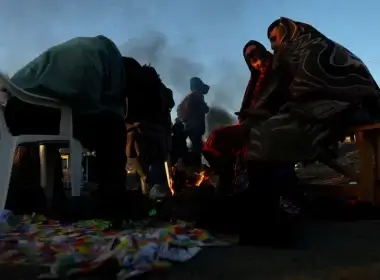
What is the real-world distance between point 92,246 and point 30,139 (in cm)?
116

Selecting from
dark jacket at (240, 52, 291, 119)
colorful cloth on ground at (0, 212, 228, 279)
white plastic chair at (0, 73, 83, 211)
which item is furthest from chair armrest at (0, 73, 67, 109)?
dark jacket at (240, 52, 291, 119)

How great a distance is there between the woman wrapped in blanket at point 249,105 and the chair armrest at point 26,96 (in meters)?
1.43

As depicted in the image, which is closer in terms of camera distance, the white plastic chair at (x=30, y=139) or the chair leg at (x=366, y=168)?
the white plastic chair at (x=30, y=139)

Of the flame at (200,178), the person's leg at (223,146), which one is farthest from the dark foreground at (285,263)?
the flame at (200,178)

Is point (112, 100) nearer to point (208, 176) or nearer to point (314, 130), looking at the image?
point (314, 130)

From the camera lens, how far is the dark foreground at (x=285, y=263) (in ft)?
5.98

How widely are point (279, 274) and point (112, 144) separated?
5.99ft

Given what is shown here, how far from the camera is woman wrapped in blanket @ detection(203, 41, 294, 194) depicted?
406cm

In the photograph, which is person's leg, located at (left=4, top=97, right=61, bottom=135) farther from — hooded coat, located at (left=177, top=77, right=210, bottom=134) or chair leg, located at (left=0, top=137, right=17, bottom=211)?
hooded coat, located at (left=177, top=77, right=210, bottom=134)

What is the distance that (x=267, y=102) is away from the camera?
4055 millimetres

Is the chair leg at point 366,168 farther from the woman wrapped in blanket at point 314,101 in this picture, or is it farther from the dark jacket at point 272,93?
the dark jacket at point 272,93

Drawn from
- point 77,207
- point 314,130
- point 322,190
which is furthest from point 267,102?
point 77,207

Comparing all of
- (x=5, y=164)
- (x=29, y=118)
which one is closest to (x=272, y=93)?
(x=29, y=118)

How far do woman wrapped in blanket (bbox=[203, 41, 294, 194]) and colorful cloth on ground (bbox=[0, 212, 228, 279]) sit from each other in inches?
62.4
